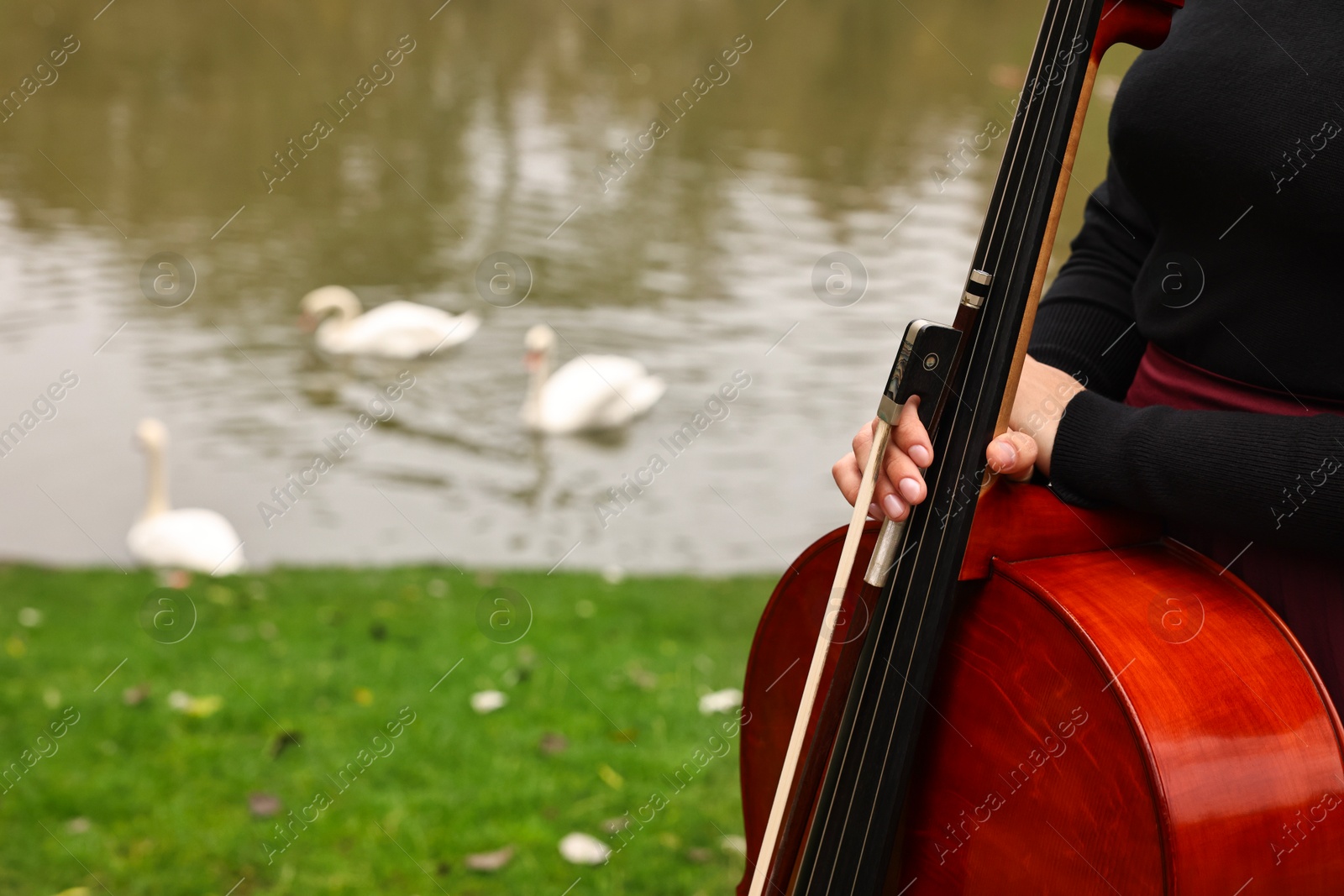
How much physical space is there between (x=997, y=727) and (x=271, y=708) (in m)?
3.12

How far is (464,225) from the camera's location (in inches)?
465

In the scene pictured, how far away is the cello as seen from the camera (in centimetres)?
116

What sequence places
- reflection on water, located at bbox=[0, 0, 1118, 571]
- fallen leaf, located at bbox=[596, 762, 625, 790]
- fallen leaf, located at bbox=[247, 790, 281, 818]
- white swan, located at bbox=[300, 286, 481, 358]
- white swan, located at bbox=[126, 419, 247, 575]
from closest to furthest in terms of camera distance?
fallen leaf, located at bbox=[247, 790, 281, 818], fallen leaf, located at bbox=[596, 762, 625, 790], white swan, located at bbox=[126, 419, 247, 575], reflection on water, located at bbox=[0, 0, 1118, 571], white swan, located at bbox=[300, 286, 481, 358]

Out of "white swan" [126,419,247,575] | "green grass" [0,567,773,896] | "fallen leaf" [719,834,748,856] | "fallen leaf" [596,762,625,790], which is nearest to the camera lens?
"green grass" [0,567,773,896]

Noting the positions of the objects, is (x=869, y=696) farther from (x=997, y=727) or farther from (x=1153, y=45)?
(x=1153, y=45)

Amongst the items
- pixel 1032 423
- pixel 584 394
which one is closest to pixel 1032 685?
pixel 1032 423

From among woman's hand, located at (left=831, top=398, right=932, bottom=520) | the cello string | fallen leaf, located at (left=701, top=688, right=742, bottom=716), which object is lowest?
fallen leaf, located at (left=701, top=688, right=742, bottom=716)

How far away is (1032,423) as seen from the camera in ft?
4.46

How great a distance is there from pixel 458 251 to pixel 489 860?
29.9 ft

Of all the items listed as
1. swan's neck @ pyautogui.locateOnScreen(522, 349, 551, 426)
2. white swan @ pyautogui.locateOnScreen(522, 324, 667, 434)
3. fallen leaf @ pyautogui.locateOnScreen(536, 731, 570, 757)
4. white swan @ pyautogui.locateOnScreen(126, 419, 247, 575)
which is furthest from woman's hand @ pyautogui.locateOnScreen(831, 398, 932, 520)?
swan's neck @ pyautogui.locateOnScreen(522, 349, 551, 426)

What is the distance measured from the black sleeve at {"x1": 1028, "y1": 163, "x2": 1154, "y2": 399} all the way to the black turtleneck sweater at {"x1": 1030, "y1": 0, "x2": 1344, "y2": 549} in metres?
0.14

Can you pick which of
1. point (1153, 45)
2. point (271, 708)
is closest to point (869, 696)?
point (1153, 45)

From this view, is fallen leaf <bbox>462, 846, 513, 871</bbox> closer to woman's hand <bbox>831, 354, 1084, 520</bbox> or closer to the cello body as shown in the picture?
the cello body

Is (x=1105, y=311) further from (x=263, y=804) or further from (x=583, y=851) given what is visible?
(x=263, y=804)
